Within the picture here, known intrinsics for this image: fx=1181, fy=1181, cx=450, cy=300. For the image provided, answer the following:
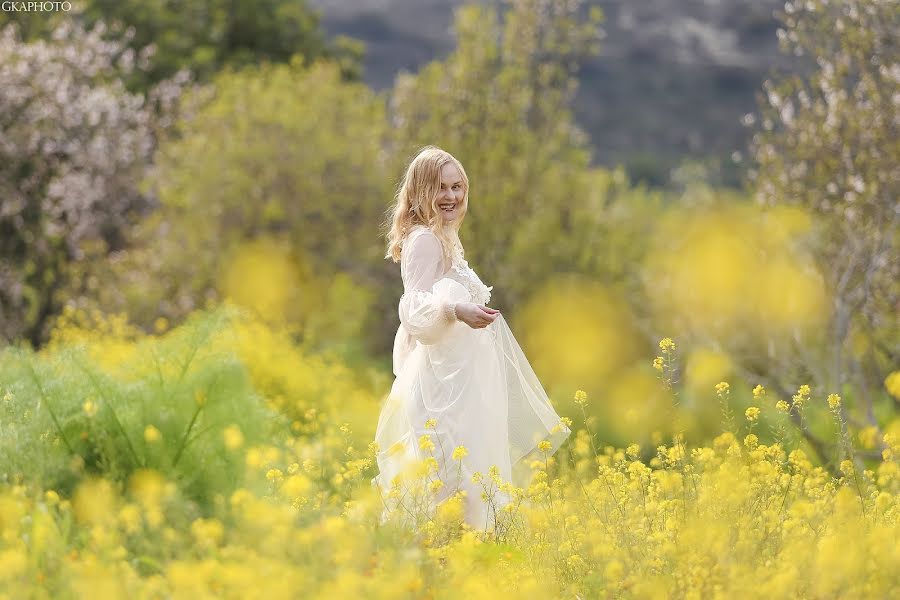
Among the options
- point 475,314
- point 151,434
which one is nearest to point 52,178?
point 151,434

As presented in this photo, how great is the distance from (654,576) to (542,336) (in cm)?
905

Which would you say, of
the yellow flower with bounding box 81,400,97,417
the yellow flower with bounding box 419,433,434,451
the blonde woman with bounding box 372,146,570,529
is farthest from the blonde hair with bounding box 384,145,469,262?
the yellow flower with bounding box 81,400,97,417

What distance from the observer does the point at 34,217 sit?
15875 millimetres

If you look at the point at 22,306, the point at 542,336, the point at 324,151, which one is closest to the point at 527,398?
the point at 542,336

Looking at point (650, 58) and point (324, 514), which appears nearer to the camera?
point (324, 514)

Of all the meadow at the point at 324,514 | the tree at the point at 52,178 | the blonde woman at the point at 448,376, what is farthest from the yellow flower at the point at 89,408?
the tree at the point at 52,178

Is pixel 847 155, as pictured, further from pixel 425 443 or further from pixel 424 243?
pixel 425 443

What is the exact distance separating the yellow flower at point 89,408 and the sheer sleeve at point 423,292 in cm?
134

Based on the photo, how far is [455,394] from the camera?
5117 mm

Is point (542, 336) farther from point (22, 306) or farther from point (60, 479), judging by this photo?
point (60, 479)

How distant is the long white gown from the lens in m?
5.00

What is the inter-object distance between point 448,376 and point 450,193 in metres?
0.80

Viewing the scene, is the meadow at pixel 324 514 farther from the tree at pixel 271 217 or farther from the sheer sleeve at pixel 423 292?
the tree at pixel 271 217

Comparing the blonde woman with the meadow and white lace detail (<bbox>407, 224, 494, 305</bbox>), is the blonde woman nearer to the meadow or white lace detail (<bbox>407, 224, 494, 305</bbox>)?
white lace detail (<bbox>407, 224, 494, 305</bbox>)
